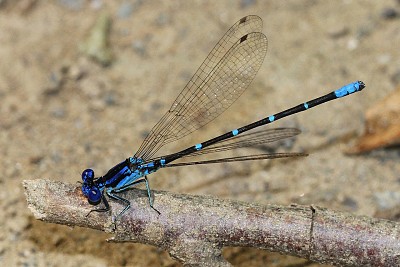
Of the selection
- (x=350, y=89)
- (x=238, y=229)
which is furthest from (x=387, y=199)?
(x=238, y=229)

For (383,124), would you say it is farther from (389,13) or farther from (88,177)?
(88,177)

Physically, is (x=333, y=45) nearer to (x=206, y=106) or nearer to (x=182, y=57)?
(x=182, y=57)

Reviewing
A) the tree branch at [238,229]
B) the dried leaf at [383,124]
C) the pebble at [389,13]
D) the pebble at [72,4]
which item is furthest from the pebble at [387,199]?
the pebble at [72,4]

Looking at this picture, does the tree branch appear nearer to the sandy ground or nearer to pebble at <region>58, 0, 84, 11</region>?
the sandy ground

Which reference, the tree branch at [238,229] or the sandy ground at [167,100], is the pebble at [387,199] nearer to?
the sandy ground at [167,100]

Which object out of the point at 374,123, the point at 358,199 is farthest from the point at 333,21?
the point at 358,199
